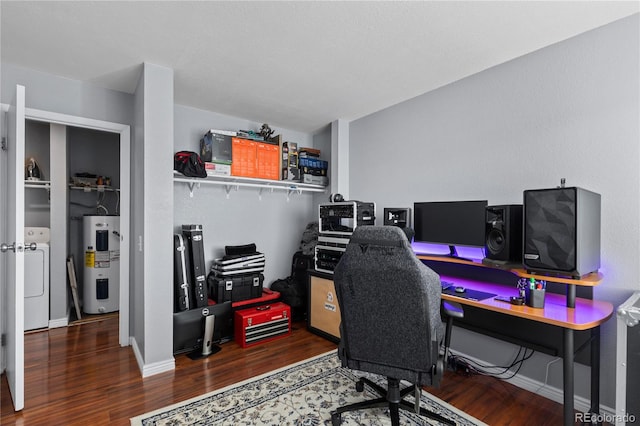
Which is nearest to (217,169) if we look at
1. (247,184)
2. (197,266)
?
(247,184)

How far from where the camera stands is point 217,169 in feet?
10.2

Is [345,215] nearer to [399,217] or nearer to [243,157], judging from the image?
[399,217]

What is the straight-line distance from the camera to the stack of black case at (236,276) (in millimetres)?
3092

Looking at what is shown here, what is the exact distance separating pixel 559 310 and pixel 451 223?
0.94m

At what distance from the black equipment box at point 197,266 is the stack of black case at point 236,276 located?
0.23 meters

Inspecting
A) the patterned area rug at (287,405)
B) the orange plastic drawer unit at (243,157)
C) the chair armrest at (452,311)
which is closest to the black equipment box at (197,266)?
the orange plastic drawer unit at (243,157)

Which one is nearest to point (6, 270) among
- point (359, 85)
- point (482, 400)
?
point (359, 85)

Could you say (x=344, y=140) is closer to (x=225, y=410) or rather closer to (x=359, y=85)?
(x=359, y=85)

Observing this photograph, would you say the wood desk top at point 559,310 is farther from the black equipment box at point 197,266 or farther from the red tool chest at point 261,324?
the black equipment box at point 197,266

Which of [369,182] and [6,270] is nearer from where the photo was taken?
[6,270]

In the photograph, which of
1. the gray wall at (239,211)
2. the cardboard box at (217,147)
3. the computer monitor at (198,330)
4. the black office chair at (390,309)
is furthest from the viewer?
the gray wall at (239,211)

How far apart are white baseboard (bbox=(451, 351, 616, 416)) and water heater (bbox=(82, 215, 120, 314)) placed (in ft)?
14.8

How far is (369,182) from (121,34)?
2.59 meters

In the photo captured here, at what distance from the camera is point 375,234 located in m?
1.54
